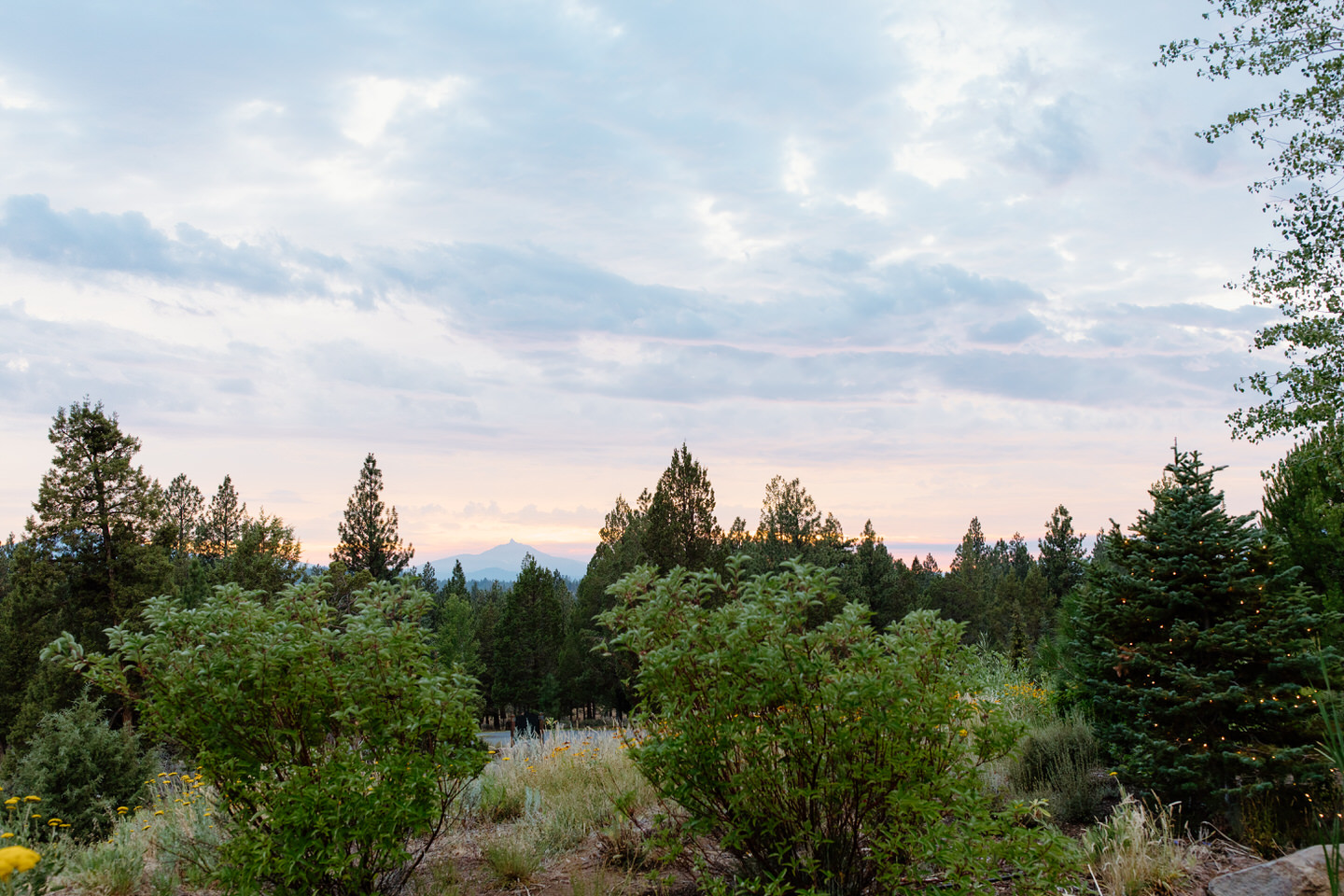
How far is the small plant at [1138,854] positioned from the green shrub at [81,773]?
8646 mm

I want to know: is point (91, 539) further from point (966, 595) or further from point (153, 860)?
point (966, 595)

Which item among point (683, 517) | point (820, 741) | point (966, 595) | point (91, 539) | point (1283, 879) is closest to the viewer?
point (820, 741)

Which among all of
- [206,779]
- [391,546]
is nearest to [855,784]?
→ [206,779]

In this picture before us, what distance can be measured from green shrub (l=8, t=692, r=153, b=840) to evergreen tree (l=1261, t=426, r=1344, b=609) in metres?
13.6

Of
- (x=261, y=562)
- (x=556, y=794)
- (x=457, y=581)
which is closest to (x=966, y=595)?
(x=457, y=581)

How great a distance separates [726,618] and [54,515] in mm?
24884

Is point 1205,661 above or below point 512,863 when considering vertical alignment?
above

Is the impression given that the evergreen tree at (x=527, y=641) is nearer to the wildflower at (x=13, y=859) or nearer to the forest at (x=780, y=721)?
the forest at (x=780, y=721)

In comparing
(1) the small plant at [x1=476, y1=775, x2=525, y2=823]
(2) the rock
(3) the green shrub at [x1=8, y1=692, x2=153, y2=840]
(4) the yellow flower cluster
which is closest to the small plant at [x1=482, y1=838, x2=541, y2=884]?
(1) the small plant at [x1=476, y1=775, x2=525, y2=823]

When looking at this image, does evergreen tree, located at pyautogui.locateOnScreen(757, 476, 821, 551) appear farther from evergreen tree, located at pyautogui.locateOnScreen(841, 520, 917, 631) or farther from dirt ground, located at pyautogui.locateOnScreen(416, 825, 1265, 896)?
dirt ground, located at pyautogui.locateOnScreen(416, 825, 1265, 896)

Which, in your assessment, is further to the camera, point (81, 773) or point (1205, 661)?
point (81, 773)

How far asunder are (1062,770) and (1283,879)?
2144 millimetres

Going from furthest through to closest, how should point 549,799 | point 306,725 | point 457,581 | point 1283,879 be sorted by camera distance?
1. point 457,581
2. point 549,799
3. point 1283,879
4. point 306,725

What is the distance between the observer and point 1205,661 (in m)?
5.43
